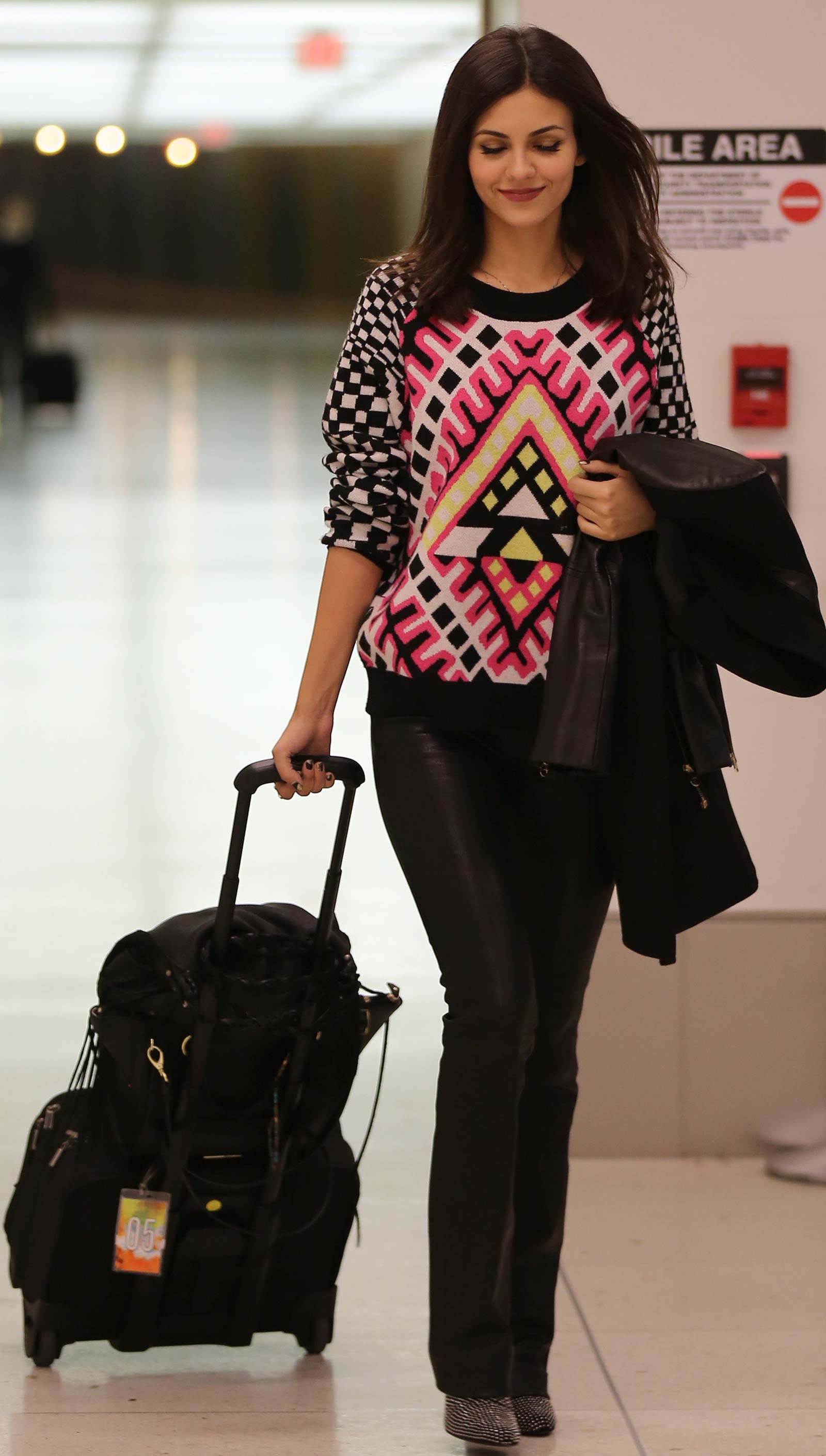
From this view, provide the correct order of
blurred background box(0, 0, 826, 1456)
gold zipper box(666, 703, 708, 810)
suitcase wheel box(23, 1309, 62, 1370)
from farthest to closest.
Answer: blurred background box(0, 0, 826, 1456), suitcase wheel box(23, 1309, 62, 1370), gold zipper box(666, 703, 708, 810)

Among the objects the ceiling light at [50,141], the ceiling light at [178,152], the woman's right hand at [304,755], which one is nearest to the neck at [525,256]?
the woman's right hand at [304,755]

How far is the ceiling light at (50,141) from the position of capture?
26.0 metres

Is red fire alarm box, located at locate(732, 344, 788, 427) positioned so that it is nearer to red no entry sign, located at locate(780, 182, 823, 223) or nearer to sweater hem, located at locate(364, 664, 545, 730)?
red no entry sign, located at locate(780, 182, 823, 223)

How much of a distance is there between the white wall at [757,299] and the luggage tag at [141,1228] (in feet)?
4.54

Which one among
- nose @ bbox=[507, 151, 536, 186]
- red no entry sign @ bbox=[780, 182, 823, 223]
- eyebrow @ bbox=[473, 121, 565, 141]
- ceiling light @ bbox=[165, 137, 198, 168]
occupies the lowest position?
nose @ bbox=[507, 151, 536, 186]

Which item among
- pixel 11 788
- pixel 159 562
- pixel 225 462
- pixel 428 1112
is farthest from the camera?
pixel 225 462

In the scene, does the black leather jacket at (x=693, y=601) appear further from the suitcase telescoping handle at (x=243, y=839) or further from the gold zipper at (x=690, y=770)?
the suitcase telescoping handle at (x=243, y=839)

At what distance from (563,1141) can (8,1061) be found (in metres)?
1.80

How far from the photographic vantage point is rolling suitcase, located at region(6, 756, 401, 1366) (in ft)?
7.86

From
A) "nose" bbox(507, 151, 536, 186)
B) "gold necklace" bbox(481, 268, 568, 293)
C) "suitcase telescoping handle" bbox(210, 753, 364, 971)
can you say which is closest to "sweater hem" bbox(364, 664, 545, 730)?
"suitcase telescoping handle" bbox(210, 753, 364, 971)

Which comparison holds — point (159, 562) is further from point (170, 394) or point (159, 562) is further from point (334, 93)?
point (334, 93)

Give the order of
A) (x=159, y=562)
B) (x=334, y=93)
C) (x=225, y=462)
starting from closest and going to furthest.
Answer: (x=159, y=562)
(x=225, y=462)
(x=334, y=93)

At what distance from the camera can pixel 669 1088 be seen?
3447 millimetres

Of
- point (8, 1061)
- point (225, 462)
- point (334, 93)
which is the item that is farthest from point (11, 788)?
point (334, 93)
